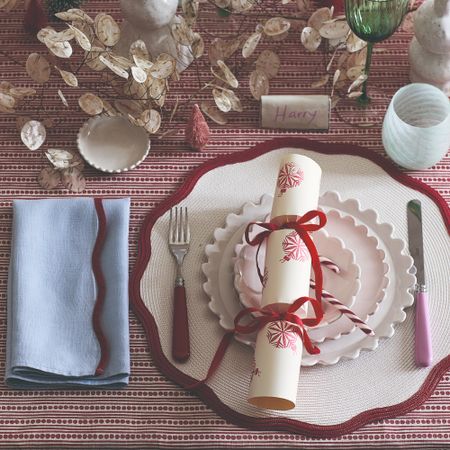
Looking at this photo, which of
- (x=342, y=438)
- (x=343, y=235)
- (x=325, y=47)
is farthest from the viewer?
(x=325, y=47)

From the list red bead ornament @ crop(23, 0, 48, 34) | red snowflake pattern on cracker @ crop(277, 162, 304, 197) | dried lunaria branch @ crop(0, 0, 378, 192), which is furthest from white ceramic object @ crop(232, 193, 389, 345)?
red bead ornament @ crop(23, 0, 48, 34)

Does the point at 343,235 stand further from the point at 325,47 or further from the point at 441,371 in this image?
the point at 325,47

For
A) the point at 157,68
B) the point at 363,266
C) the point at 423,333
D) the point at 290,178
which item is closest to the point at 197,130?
the point at 157,68

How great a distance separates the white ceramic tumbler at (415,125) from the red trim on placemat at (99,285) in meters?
0.42

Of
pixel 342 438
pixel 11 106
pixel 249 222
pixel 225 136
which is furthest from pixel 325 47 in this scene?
pixel 342 438

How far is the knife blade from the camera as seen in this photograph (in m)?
1.13

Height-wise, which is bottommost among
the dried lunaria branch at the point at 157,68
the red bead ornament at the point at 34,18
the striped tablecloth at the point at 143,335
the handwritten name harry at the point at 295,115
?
the striped tablecloth at the point at 143,335

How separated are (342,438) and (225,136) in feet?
1.59

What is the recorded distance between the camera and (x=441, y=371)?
1.13 metres

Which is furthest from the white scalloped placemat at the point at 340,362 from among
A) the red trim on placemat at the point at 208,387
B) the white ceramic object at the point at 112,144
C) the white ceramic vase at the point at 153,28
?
the white ceramic vase at the point at 153,28

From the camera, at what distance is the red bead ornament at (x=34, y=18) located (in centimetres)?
142

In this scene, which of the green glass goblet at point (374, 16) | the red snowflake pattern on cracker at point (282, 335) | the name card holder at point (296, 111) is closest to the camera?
the red snowflake pattern on cracker at point (282, 335)

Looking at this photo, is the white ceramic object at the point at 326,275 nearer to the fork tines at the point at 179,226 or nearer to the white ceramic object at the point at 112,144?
the fork tines at the point at 179,226

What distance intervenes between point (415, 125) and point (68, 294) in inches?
21.6
